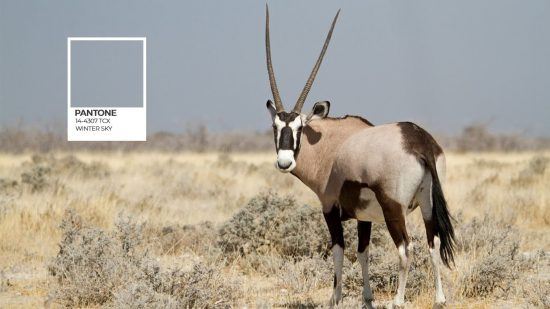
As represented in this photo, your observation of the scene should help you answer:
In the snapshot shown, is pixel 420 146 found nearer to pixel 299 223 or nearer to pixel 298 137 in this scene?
pixel 298 137

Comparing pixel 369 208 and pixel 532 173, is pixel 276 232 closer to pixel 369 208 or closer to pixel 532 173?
pixel 369 208

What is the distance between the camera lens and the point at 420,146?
263 inches

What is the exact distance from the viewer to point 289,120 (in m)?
7.36

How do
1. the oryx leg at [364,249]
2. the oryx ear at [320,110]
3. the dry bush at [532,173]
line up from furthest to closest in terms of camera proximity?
1. the dry bush at [532,173]
2. the oryx ear at [320,110]
3. the oryx leg at [364,249]

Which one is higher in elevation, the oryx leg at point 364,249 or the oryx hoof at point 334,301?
the oryx leg at point 364,249

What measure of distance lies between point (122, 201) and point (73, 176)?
262 inches

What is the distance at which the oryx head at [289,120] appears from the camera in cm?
725

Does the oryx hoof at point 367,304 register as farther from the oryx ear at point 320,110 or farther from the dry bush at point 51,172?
the dry bush at point 51,172

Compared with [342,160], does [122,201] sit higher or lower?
lower

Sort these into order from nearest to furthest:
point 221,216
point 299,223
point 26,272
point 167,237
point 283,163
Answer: point 283,163
point 26,272
point 299,223
point 167,237
point 221,216

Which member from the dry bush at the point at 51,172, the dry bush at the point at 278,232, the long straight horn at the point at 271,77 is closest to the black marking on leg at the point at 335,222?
the long straight horn at the point at 271,77

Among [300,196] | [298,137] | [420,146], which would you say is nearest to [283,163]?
[298,137]

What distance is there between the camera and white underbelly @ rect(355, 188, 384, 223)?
6.79 meters

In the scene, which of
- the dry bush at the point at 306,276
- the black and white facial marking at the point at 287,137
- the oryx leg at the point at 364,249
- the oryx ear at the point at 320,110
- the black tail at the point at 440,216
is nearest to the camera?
the black tail at the point at 440,216
